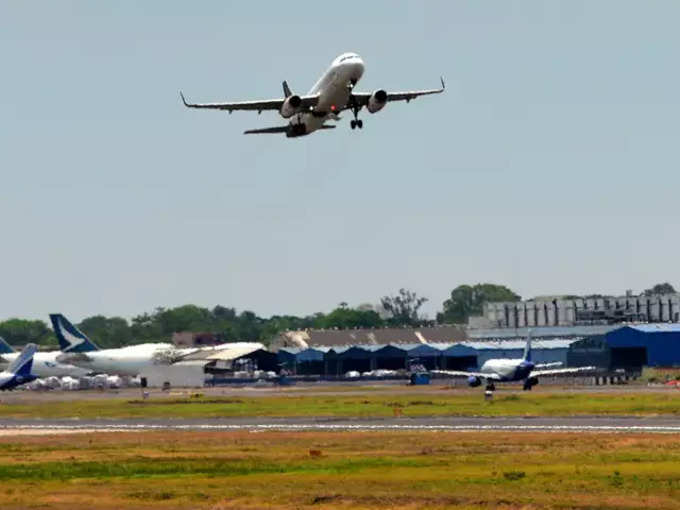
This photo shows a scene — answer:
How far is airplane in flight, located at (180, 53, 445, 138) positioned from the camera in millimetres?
111500

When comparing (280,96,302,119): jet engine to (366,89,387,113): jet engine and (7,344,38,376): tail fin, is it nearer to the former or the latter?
(366,89,387,113): jet engine

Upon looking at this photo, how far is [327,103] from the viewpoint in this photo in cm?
11281

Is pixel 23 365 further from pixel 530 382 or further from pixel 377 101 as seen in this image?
pixel 377 101

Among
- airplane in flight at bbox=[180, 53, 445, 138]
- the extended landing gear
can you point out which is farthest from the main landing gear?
the extended landing gear

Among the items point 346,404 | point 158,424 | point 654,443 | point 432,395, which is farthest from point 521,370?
point 654,443

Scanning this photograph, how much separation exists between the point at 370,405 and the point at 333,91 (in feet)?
143

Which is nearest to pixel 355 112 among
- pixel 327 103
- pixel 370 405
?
pixel 327 103

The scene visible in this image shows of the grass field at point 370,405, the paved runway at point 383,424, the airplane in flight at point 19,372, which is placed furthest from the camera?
the airplane in flight at point 19,372

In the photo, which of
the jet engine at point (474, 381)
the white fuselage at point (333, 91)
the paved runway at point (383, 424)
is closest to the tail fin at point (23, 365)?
the jet engine at point (474, 381)

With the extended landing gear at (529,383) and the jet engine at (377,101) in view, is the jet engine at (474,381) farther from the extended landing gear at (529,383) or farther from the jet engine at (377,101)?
the jet engine at (377,101)

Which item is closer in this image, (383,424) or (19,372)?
(383,424)

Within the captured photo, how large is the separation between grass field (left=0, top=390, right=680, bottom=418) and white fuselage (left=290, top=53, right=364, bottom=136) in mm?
26289

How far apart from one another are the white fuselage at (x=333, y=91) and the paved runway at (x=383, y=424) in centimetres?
2124

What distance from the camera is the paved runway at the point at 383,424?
104 m
